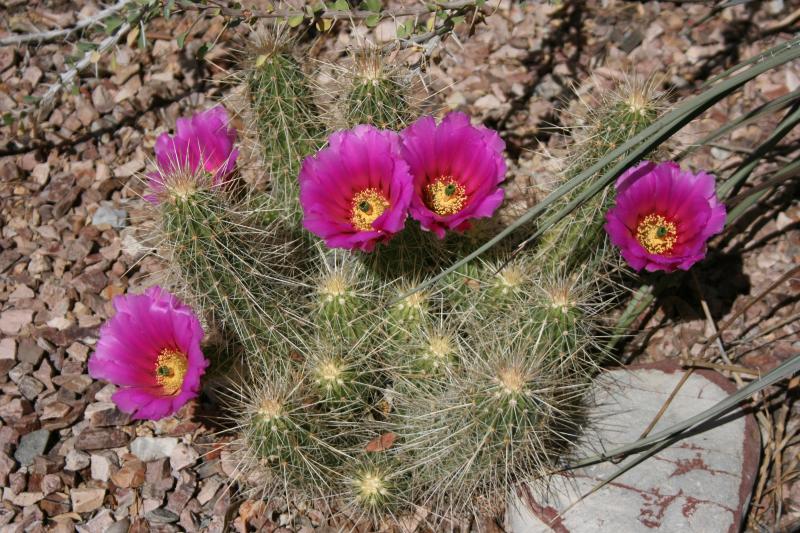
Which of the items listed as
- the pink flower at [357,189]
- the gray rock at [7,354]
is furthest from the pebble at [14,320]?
the pink flower at [357,189]

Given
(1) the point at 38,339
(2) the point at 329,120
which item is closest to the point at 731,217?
(2) the point at 329,120

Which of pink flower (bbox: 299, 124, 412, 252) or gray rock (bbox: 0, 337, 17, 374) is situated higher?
pink flower (bbox: 299, 124, 412, 252)

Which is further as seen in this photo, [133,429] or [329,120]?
[133,429]

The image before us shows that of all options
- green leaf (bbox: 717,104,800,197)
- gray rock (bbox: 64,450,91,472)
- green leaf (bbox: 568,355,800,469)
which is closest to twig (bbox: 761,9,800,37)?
green leaf (bbox: 717,104,800,197)

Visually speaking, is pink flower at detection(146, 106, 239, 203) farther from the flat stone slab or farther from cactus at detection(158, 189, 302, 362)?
the flat stone slab

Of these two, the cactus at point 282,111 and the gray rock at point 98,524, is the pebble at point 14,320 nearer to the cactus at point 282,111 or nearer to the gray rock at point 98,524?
the gray rock at point 98,524

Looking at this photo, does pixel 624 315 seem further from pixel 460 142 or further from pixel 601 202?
pixel 460 142

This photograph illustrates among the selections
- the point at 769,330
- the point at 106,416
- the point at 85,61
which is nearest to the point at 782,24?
the point at 769,330
